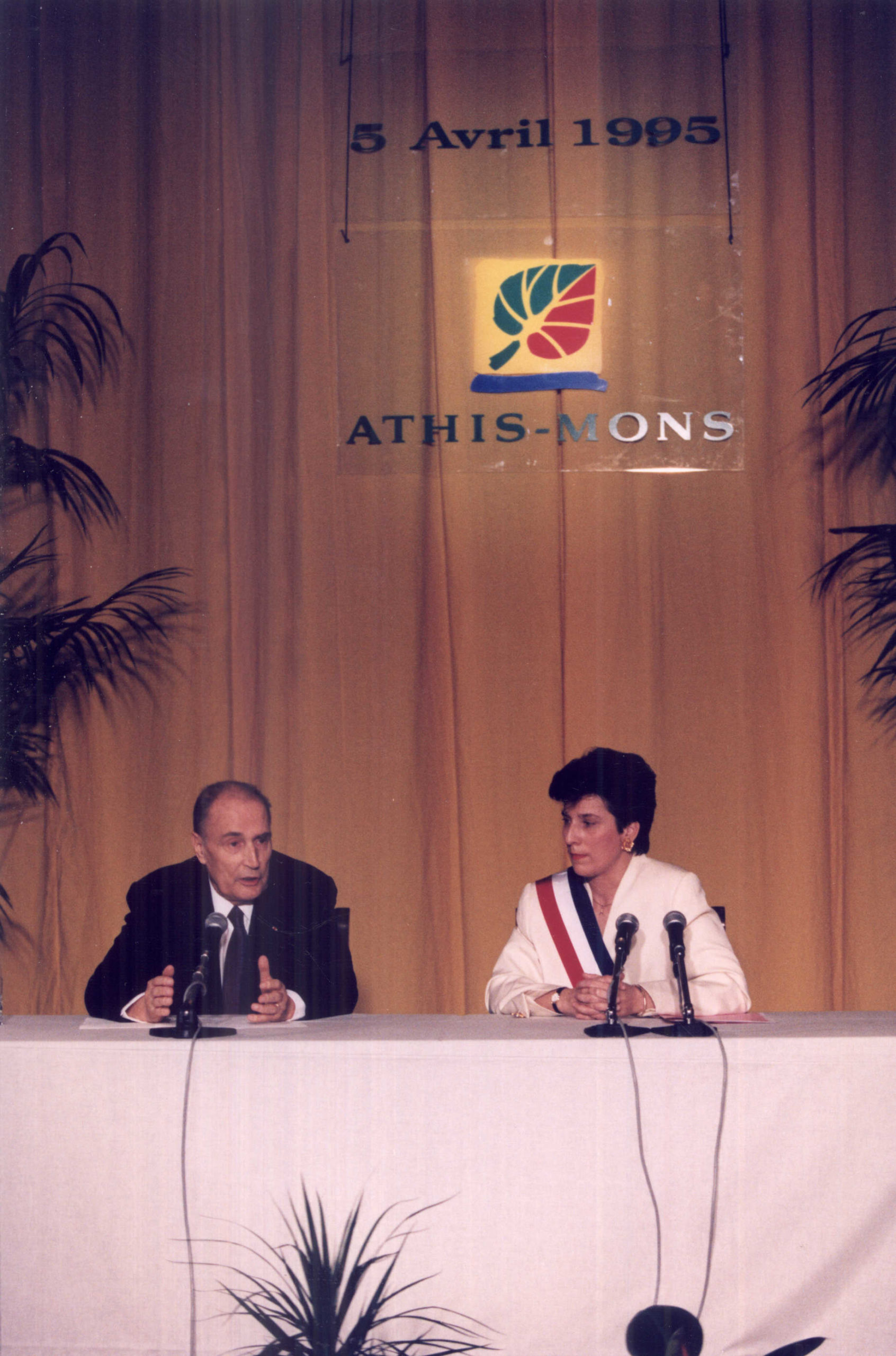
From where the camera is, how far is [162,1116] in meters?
1.90

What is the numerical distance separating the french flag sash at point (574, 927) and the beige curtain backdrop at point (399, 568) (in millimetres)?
1010

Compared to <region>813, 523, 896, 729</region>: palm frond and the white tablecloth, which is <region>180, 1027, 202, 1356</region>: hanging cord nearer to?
the white tablecloth

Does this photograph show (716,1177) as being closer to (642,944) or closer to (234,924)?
(642,944)

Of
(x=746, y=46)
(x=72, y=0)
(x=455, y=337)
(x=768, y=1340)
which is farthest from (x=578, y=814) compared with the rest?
(x=72, y=0)

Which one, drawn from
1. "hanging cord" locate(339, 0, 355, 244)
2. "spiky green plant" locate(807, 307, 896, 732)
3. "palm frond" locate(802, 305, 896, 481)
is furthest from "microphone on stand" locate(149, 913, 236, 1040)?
"hanging cord" locate(339, 0, 355, 244)

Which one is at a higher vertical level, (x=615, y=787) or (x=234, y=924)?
(x=615, y=787)

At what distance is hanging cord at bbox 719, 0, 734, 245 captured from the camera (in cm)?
376

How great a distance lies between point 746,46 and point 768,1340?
3.64m

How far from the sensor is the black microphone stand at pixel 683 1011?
1949 millimetres

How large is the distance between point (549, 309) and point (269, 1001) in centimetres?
246

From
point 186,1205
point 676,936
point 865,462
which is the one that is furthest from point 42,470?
point 865,462

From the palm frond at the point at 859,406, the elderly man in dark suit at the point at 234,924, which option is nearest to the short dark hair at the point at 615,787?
the elderly man in dark suit at the point at 234,924

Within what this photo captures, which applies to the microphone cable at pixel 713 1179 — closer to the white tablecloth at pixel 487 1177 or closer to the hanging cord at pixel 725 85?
the white tablecloth at pixel 487 1177

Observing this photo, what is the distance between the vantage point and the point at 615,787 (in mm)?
2779
